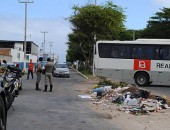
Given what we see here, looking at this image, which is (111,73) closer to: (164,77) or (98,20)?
(164,77)

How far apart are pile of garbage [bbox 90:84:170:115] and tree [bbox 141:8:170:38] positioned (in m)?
54.3

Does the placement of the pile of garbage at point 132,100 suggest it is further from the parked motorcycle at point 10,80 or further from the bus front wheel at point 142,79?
the bus front wheel at point 142,79

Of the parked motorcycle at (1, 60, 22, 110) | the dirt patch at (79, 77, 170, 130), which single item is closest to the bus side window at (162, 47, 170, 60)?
the dirt patch at (79, 77, 170, 130)

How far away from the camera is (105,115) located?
13742mm

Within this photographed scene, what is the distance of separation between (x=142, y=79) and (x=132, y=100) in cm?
1512

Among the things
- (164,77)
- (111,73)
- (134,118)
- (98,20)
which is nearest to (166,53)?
(164,77)

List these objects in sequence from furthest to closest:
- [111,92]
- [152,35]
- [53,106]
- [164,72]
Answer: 1. [152,35]
2. [164,72]
3. [111,92]
4. [53,106]

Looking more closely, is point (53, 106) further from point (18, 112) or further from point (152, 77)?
point (152, 77)

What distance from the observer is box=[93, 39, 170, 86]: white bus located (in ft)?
98.5

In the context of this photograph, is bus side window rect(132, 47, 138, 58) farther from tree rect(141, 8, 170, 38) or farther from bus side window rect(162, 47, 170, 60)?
tree rect(141, 8, 170, 38)

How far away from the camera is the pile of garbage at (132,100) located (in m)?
15.1

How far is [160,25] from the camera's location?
2894 inches

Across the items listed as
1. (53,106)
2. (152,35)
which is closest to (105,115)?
(53,106)

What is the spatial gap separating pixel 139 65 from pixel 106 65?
2347mm
